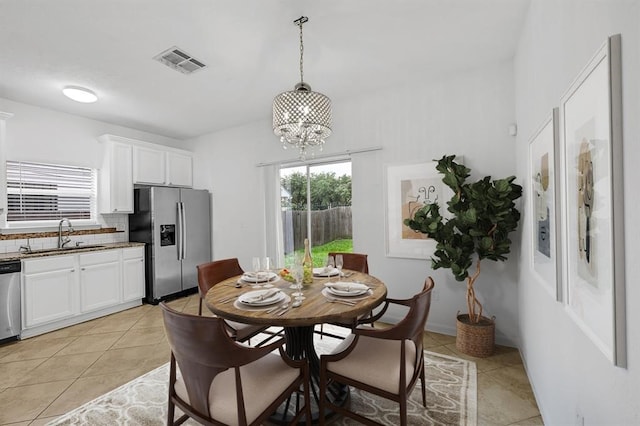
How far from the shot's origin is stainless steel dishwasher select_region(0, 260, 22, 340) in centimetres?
300

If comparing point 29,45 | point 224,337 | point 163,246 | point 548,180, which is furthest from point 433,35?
point 163,246

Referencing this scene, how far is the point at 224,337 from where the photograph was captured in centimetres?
124

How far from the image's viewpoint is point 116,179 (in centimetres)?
421

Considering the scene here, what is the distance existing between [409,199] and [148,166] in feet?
13.1

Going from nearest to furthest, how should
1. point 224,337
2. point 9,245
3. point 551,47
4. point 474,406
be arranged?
point 224,337 < point 551,47 < point 474,406 < point 9,245

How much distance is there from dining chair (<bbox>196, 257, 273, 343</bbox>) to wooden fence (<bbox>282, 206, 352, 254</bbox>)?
52.7 inches

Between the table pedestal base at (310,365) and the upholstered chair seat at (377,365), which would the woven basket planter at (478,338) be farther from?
the table pedestal base at (310,365)

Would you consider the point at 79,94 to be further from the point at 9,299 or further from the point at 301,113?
the point at 301,113

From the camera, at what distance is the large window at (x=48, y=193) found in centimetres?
354

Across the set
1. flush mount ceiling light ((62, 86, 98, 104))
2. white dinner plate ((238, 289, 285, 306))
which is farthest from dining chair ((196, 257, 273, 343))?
flush mount ceiling light ((62, 86, 98, 104))

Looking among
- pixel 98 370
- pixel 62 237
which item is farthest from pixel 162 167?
pixel 98 370

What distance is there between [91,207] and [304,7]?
13.7ft

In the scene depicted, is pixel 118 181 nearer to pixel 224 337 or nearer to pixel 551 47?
pixel 224 337

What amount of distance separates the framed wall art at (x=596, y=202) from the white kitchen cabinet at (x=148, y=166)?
5.01m
